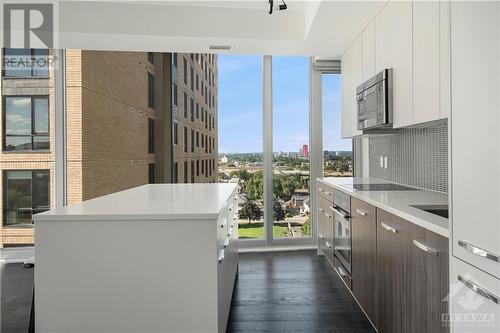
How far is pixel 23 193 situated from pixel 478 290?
15.3 ft

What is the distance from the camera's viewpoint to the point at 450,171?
4.35 ft

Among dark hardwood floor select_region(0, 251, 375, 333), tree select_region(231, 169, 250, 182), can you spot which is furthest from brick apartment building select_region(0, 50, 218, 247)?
dark hardwood floor select_region(0, 251, 375, 333)

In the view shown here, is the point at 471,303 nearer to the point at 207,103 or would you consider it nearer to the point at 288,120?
the point at 288,120

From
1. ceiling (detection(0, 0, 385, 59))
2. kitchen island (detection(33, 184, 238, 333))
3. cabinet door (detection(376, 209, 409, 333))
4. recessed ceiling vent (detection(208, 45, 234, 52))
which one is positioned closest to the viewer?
kitchen island (detection(33, 184, 238, 333))

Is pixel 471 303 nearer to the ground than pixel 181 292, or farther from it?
farther from it

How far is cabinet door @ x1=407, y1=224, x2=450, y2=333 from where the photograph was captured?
1392 millimetres

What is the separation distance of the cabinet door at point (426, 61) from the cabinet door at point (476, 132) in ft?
2.27

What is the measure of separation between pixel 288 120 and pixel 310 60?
2.87 feet

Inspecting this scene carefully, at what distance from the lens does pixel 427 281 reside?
1526mm

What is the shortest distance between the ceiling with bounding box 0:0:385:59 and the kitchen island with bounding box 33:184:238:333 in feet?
7.96

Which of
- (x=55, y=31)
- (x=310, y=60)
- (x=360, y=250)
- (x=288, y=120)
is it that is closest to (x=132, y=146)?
(x=55, y=31)

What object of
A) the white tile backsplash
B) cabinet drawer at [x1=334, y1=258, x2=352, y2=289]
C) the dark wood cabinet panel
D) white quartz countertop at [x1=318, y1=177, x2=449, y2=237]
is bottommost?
cabinet drawer at [x1=334, y1=258, x2=352, y2=289]

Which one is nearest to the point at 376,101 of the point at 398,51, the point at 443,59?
the point at 398,51

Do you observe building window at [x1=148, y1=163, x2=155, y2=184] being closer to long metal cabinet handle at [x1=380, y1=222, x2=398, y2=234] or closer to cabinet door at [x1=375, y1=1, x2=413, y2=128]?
cabinet door at [x1=375, y1=1, x2=413, y2=128]
